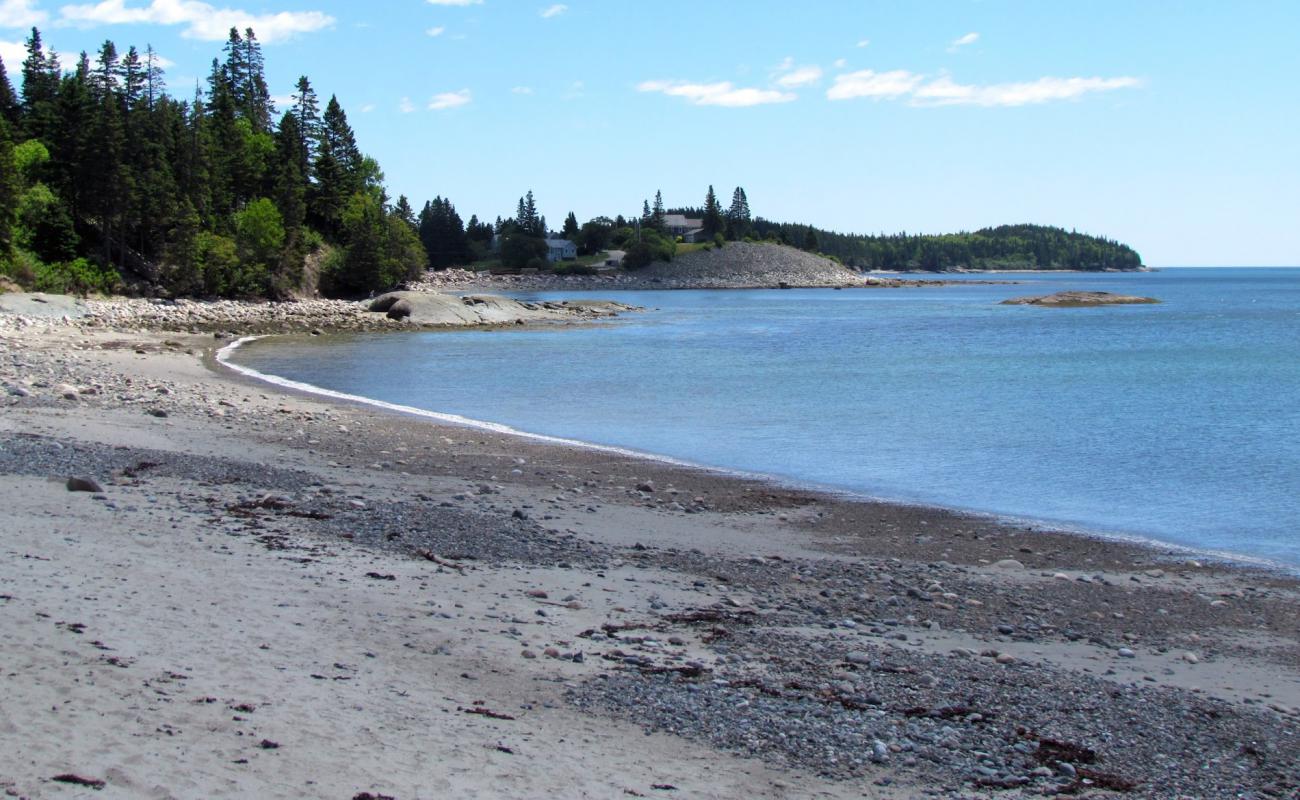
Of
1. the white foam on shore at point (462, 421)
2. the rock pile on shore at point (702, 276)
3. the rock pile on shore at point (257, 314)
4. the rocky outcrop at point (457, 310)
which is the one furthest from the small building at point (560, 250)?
the white foam on shore at point (462, 421)

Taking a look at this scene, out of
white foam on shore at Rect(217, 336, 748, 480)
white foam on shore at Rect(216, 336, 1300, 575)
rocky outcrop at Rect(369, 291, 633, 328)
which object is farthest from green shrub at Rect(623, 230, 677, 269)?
white foam on shore at Rect(216, 336, 1300, 575)

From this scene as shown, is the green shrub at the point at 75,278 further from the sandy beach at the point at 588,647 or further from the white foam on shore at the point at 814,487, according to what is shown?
the sandy beach at the point at 588,647

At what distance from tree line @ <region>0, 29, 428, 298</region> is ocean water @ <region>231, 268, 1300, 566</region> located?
60.8ft

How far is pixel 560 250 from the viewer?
193000mm

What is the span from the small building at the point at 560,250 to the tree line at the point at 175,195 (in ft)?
279

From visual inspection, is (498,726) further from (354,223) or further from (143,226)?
(354,223)

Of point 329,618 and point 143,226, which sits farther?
point 143,226

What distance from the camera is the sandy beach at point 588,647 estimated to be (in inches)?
257

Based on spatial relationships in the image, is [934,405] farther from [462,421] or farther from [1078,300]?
[1078,300]

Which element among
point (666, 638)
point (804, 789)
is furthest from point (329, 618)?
point (804, 789)

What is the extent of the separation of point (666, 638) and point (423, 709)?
2.61 metres

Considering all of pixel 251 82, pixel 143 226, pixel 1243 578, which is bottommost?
pixel 1243 578

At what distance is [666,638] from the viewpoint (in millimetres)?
9281

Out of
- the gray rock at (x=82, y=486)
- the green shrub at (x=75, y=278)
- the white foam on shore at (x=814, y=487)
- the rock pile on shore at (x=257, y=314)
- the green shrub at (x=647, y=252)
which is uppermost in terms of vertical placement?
the green shrub at (x=647, y=252)
